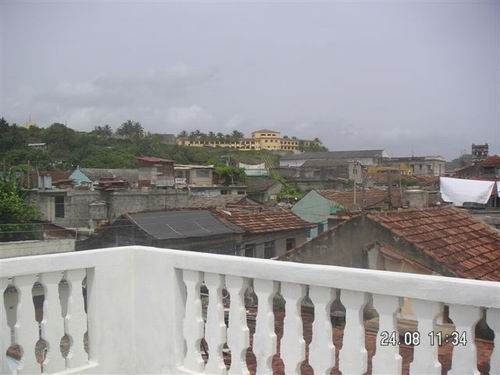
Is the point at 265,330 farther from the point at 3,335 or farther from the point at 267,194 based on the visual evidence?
the point at 267,194

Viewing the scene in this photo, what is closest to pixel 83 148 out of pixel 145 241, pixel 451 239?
pixel 145 241

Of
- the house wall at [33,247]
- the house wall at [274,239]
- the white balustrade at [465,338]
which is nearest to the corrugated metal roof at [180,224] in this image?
the house wall at [274,239]

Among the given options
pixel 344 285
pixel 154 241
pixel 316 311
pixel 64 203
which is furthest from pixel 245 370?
pixel 64 203

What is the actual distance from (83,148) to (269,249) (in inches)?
1427

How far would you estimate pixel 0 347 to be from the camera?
2.58m

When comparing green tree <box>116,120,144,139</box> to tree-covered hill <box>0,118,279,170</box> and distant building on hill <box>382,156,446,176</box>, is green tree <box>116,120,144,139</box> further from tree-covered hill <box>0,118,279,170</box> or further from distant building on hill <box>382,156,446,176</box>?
distant building on hill <box>382,156,446,176</box>

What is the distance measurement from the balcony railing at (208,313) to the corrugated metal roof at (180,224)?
1111 centimetres

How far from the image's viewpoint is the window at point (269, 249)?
1756 cm

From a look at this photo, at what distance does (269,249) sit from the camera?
1781cm

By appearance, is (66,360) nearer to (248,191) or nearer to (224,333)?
(224,333)

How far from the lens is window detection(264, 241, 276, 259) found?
57.6 feet

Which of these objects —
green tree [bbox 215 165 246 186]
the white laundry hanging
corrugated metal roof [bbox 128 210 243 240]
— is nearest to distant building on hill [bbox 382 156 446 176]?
green tree [bbox 215 165 246 186]

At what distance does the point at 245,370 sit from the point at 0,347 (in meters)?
1.23

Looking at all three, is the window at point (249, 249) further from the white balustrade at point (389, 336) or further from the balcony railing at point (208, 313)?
the white balustrade at point (389, 336)
